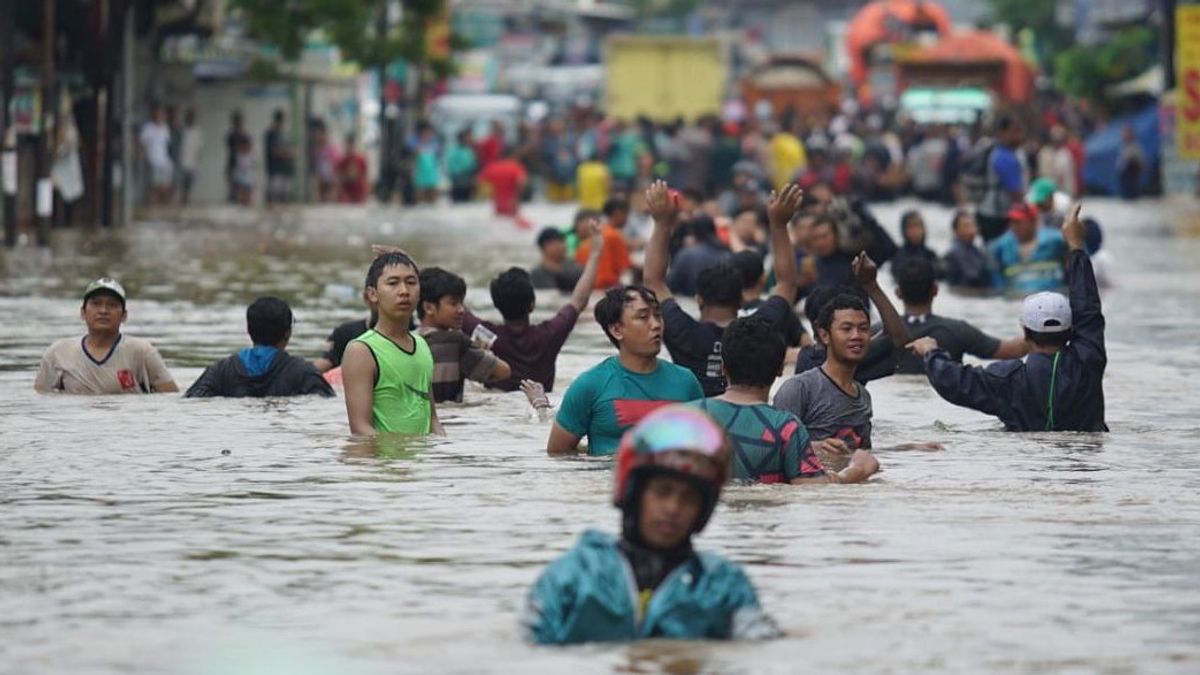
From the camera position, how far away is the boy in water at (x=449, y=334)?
14555 millimetres

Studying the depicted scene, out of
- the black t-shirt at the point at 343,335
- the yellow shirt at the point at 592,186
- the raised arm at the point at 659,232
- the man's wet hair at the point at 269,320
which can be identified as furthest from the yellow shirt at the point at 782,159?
the raised arm at the point at 659,232

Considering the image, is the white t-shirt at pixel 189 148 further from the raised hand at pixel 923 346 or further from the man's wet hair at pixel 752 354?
the man's wet hair at pixel 752 354

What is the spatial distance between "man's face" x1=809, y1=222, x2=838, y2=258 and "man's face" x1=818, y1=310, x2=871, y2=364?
701 centimetres

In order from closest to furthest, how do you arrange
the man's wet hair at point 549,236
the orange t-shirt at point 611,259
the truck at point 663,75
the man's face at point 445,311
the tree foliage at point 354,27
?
the man's face at point 445,311 → the man's wet hair at point 549,236 → the orange t-shirt at point 611,259 → the tree foliage at point 354,27 → the truck at point 663,75

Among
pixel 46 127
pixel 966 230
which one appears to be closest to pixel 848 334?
pixel 966 230

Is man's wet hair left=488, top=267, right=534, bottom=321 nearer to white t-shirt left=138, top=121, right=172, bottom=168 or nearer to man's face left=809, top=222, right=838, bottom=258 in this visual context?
man's face left=809, top=222, right=838, bottom=258

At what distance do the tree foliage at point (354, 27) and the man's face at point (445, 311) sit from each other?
35111 millimetres

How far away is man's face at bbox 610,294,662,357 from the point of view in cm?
1178

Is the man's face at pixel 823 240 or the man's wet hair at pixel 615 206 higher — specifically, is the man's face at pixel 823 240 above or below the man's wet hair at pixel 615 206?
above

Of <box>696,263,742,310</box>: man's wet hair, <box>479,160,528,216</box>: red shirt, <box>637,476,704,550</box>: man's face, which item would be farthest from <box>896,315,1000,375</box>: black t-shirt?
<box>479,160,528,216</box>: red shirt

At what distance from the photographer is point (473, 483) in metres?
12.2

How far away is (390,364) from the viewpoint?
12.7 meters

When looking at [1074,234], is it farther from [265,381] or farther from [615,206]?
[615,206]

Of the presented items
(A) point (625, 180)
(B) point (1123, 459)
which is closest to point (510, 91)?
(A) point (625, 180)
